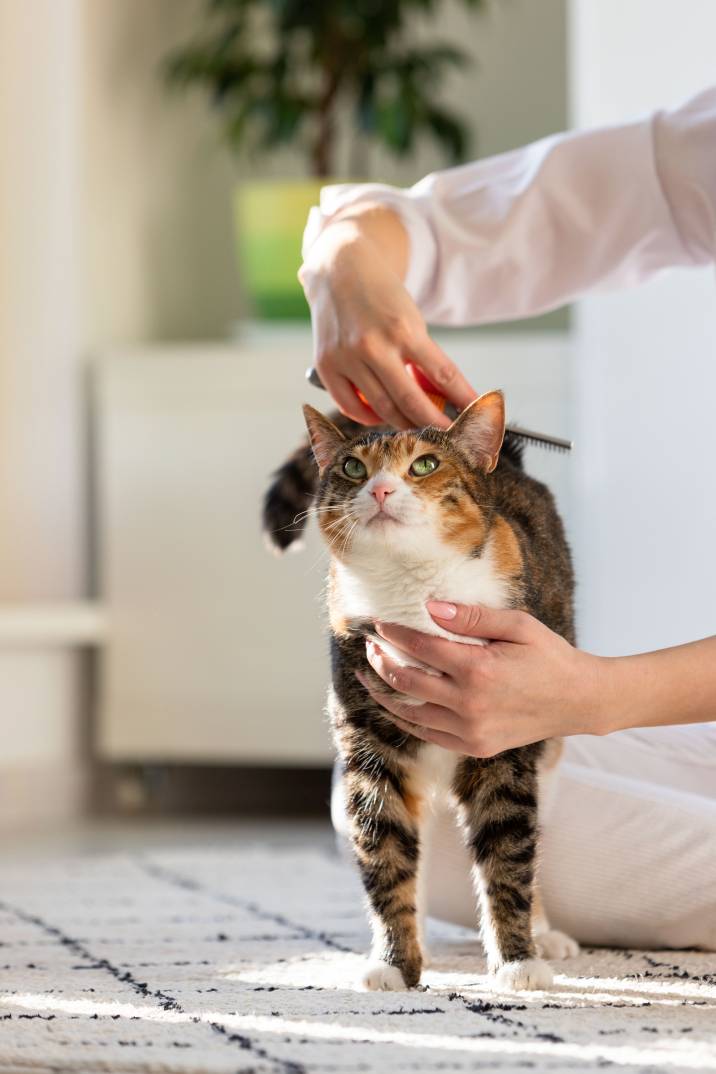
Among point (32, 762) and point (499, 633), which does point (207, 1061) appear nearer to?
point (499, 633)

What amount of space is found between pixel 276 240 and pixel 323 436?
1718mm

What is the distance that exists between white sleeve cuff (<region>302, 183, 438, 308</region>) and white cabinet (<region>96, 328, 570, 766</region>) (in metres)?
1.22

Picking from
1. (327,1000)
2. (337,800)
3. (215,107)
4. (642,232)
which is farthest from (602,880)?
(215,107)

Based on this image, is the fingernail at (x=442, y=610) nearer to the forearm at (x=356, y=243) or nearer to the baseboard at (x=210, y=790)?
the forearm at (x=356, y=243)

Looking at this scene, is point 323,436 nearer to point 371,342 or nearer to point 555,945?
point 371,342

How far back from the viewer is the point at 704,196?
151 centimetres

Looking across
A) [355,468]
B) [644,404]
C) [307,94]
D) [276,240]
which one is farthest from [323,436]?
[307,94]

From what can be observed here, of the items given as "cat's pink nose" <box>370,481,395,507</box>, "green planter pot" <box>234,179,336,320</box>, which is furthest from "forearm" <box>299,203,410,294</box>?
"green planter pot" <box>234,179,336,320</box>

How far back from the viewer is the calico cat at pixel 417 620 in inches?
43.8

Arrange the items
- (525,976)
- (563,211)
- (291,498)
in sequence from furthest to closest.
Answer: (563,211), (291,498), (525,976)

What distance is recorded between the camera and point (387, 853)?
1.18 metres

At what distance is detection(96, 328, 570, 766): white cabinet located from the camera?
2.74 metres

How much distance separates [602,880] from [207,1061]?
0.59 m

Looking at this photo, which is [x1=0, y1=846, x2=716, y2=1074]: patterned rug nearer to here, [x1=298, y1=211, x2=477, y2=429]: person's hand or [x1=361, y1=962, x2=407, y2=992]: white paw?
[x1=361, y1=962, x2=407, y2=992]: white paw
